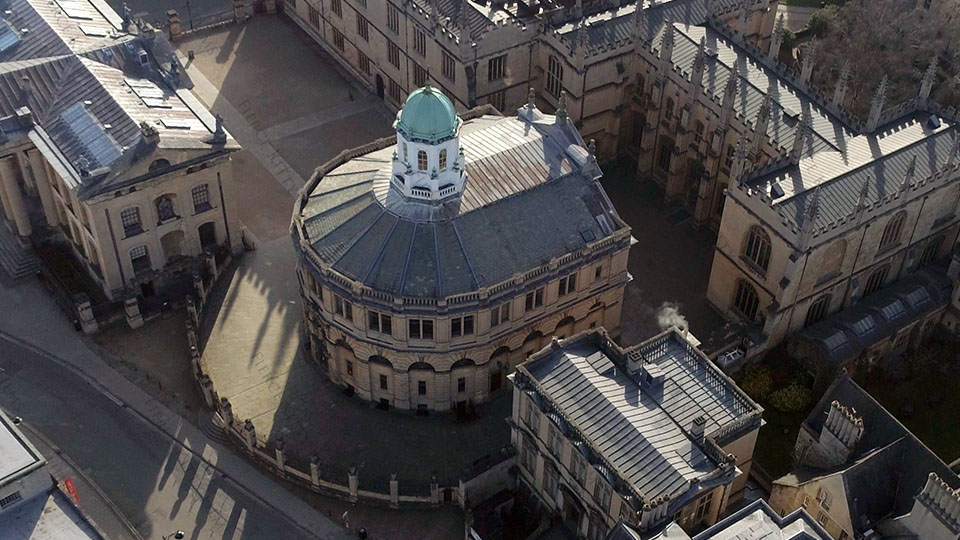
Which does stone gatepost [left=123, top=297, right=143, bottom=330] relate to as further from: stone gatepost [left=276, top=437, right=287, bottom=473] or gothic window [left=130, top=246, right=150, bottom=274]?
stone gatepost [left=276, top=437, right=287, bottom=473]

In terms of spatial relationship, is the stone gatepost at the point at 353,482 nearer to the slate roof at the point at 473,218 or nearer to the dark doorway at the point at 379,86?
the slate roof at the point at 473,218

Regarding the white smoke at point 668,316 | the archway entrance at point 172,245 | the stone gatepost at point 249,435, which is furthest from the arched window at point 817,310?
the archway entrance at point 172,245

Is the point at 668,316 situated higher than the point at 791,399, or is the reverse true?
the point at 668,316

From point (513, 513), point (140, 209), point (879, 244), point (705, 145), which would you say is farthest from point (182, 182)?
point (879, 244)

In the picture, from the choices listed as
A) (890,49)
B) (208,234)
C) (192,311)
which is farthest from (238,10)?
(890,49)

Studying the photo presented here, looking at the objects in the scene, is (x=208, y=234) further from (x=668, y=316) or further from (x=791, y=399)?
(x=791, y=399)

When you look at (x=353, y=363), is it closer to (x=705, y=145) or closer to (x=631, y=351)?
(x=631, y=351)
